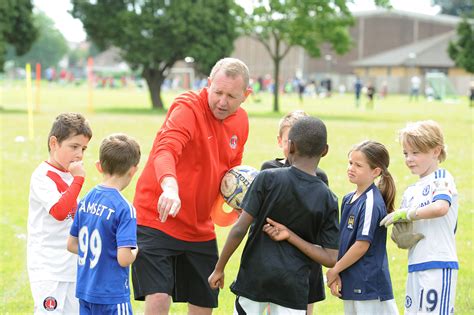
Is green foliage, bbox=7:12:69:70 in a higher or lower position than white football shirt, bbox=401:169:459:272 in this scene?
higher

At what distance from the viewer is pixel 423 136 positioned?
5.56 metres

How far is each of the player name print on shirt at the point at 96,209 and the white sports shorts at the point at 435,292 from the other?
81.7 inches

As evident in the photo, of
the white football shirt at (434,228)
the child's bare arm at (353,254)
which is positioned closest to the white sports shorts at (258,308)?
the child's bare arm at (353,254)

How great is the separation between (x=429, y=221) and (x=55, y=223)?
2.44 metres

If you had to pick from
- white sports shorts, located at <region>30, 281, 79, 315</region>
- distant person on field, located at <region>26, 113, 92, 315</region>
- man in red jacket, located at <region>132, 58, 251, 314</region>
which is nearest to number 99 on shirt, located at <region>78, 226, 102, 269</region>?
distant person on field, located at <region>26, 113, 92, 315</region>

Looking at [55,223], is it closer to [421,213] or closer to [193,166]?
[193,166]

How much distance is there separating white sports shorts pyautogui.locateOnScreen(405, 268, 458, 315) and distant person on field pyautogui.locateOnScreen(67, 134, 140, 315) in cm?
188

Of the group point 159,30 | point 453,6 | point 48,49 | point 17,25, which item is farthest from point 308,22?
point 48,49

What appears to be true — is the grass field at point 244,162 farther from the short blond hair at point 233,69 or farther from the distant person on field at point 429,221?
the short blond hair at point 233,69

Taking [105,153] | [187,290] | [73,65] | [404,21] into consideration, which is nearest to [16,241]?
[187,290]

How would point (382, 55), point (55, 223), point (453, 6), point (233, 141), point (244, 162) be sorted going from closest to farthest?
point (55, 223) < point (233, 141) < point (244, 162) < point (382, 55) < point (453, 6)

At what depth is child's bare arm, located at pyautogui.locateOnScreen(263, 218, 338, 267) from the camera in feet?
16.0

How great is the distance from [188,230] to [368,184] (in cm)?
125

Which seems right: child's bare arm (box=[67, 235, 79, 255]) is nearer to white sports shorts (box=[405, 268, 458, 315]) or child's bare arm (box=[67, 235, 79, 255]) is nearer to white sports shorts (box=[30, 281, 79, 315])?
white sports shorts (box=[30, 281, 79, 315])
